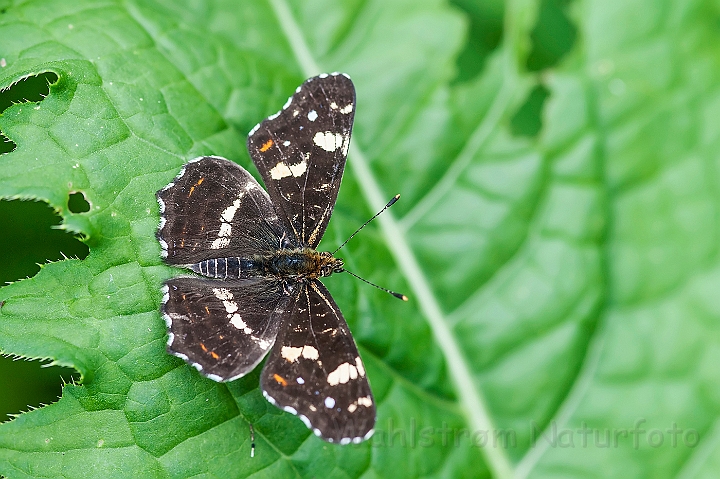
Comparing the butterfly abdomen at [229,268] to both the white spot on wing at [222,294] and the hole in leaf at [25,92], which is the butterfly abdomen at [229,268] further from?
the hole in leaf at [25,92]

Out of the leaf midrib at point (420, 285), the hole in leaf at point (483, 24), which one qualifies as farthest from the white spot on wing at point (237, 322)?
the hole in leaf at point (483, 24)

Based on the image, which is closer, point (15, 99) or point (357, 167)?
point (15, 99)

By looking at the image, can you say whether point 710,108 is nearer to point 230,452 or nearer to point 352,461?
point 352,461

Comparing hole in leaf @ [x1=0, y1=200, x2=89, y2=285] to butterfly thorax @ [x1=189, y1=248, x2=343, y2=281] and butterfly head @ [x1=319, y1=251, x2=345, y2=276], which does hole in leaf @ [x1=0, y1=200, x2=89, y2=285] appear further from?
butterfly head @ [x1=319, y1=251, x2=345, y2=276]

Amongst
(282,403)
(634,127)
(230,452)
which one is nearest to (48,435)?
(230,452)

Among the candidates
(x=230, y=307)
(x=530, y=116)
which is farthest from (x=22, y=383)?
(x=530, y=116)

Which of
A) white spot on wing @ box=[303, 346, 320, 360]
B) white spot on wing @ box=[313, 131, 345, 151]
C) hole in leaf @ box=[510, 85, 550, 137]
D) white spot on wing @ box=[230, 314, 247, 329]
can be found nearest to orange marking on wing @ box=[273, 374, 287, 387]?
white spot on wing @ box=[303, 346, 320, 360]
